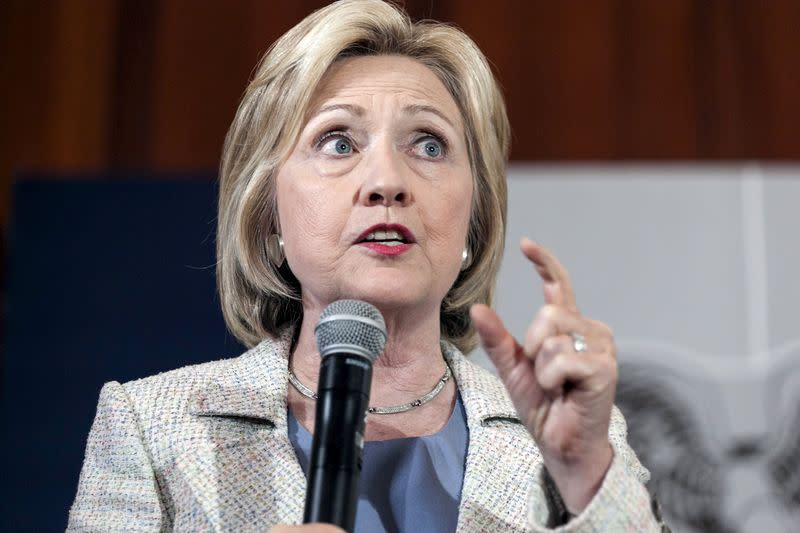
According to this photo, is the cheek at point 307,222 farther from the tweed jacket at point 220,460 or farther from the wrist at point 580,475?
the wrist at point 580,475

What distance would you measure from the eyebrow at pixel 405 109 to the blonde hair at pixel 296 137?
1.4 inches

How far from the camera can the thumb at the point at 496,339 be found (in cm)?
115

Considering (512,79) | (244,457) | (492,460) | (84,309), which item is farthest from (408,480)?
(512,79)

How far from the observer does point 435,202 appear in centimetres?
159

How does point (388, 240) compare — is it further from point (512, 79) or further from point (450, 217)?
point (512, 79)

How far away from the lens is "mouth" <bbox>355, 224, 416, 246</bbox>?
1497 millimetres

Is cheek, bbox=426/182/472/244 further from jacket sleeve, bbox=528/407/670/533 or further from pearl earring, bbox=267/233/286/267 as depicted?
jacket sleeve, bbox=528/407/670/533

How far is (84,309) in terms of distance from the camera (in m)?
2.59

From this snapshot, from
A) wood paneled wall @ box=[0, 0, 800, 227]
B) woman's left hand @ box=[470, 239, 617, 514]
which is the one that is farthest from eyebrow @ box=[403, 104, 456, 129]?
wood paneled wall @ box=[0, 0, 800, 227]

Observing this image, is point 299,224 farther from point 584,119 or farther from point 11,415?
point 584,119

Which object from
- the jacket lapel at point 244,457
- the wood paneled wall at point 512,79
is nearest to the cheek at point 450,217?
the jacket lapel at point 244,457

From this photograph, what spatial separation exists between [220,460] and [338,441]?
468 millimetres

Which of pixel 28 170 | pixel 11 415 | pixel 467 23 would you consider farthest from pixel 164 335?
pixel 467 23

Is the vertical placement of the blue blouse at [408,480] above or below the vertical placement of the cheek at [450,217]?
below
